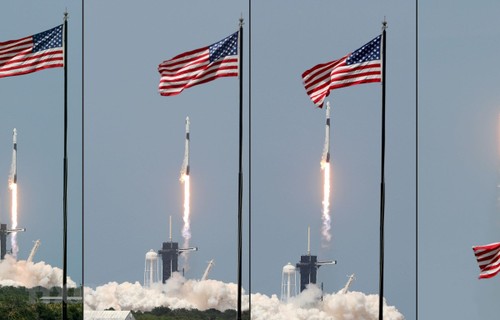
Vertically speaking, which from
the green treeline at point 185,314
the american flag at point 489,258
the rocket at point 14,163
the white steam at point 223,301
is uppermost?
the rocket at point 14,163

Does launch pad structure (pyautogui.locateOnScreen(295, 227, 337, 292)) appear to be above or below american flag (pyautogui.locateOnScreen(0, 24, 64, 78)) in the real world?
below

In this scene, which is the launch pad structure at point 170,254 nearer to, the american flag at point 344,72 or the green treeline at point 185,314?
the green treeline at point 185,314

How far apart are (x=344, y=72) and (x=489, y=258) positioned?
23.1 feet

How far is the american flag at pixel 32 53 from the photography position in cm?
3747

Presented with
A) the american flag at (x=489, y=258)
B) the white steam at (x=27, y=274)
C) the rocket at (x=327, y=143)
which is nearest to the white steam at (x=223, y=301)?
the white steam at (x=27, y=274)

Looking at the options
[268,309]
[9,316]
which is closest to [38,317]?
[9,316]

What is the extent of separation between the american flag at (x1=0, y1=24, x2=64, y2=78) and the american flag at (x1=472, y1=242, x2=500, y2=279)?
13881 millimetres

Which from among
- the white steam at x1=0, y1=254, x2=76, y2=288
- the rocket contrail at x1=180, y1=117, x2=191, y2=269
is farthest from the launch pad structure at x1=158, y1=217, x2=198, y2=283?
the white steam at x1=0, y1=254, x2=76, y2=288

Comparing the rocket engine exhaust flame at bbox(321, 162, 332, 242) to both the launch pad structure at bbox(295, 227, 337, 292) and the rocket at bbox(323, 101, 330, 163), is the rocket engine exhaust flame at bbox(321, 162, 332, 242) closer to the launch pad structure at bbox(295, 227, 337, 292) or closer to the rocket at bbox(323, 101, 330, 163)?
the rocket at bbox(323, 101, 330, 163)

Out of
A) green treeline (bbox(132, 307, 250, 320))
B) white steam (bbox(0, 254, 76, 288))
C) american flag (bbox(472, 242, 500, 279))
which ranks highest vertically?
american flag (bbox(472, 242, 500, 279))

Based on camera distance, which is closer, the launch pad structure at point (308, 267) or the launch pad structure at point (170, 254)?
the launch pad structure at point (308, 267)

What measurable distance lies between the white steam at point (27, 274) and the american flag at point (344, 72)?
39.5 m

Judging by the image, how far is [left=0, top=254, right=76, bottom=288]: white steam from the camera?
7238cm

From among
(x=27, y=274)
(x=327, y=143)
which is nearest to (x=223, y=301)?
(x=27, y=274)
